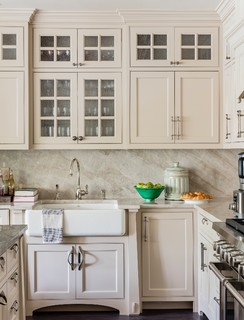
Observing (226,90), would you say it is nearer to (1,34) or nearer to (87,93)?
(87,93)

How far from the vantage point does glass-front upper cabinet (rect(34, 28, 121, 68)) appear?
3.79 m

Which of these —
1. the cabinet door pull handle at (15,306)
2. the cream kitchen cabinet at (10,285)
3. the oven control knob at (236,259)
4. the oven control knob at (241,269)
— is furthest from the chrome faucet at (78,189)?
the oven control knob at (241,269)

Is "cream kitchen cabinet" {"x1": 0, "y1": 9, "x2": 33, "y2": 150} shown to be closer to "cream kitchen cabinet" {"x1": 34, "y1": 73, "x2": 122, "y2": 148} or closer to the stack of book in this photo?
"cream kitchen cabinet" {"x1": 34, "y1": 73, "x2": 122, "y2": 148}

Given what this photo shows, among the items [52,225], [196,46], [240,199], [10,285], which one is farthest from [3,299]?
[196,46]

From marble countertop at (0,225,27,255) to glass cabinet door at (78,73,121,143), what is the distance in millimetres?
1548

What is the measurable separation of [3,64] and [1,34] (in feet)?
0.87

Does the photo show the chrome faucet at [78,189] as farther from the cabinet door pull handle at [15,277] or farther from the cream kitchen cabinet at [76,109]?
the cabinet door pull handle at [15,277]

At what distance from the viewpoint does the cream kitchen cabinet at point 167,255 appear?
3564 millimetres

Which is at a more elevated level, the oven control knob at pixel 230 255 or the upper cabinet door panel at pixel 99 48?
the upper cabinet door panel at pixel 99 48

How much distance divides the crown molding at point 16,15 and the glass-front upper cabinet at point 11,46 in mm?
75

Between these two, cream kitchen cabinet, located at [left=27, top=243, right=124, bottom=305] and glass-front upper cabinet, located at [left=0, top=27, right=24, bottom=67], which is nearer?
cream kitchen cabinet, located at [left=27, top=243, right=124, bottom=305]

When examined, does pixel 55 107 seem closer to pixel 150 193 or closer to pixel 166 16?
pixel 150 193

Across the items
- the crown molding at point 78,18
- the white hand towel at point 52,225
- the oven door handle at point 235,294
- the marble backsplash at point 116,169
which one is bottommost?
the oven door handle at point 235,294

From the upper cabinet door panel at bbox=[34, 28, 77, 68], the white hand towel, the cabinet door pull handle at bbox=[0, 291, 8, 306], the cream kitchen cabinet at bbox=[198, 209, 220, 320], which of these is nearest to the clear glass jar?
the cream kitchen cabinet at bbox=[198, 209, 220, 320]
